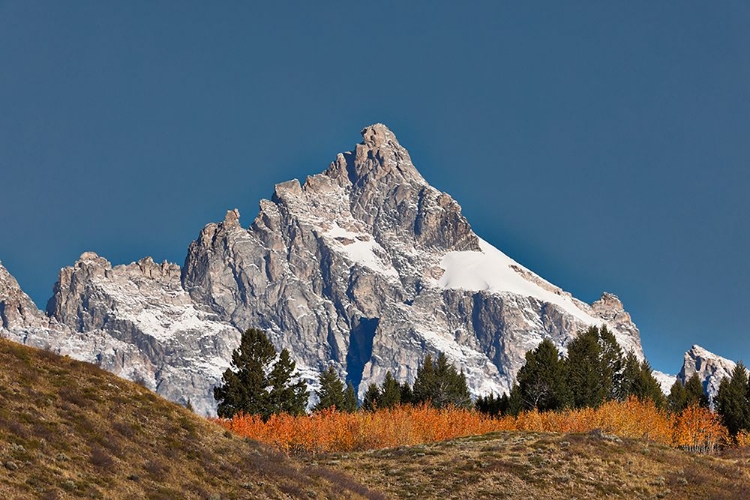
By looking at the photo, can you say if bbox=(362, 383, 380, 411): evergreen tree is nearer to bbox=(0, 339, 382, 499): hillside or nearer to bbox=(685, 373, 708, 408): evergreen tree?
bbox=(685, 373, 708, 408): evergreen tree

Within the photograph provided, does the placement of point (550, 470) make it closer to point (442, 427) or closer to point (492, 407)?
point (442, 427)

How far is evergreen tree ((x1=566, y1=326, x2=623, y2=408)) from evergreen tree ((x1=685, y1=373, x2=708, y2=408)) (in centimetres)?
1300

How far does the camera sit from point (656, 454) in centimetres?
6706

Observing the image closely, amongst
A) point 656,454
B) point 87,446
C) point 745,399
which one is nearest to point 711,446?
point 745,399

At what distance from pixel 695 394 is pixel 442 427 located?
6139 centimetres

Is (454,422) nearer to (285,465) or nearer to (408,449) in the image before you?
(408,449)

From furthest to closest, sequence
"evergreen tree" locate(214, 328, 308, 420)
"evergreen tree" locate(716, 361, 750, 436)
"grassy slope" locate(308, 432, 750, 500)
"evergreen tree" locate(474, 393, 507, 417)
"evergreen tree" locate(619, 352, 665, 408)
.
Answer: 1. "evergreen tree" locate(474, 393, 507, 417)
2. "evergreen tree" locate(619, 352, 665, 408)
3. "evergreen tree" locate(716, 361, 750, 436)
4. "evergreen tree" locate(214, 328, 308, 420)
5. "grassy slope" locate(308, 432, 750, 500)

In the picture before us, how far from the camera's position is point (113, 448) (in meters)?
40.7

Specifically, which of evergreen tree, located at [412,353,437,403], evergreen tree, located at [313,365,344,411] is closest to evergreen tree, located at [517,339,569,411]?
evergreen tree, located at [412,353,437,403]

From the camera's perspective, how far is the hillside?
3503 cm

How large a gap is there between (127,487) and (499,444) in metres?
42.6

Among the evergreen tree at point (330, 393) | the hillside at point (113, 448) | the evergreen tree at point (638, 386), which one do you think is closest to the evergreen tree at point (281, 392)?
the evergreen tree at point (330, 393)

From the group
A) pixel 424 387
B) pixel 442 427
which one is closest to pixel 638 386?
pixel 424 387

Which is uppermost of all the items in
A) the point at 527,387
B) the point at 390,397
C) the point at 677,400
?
the point at 677,400
